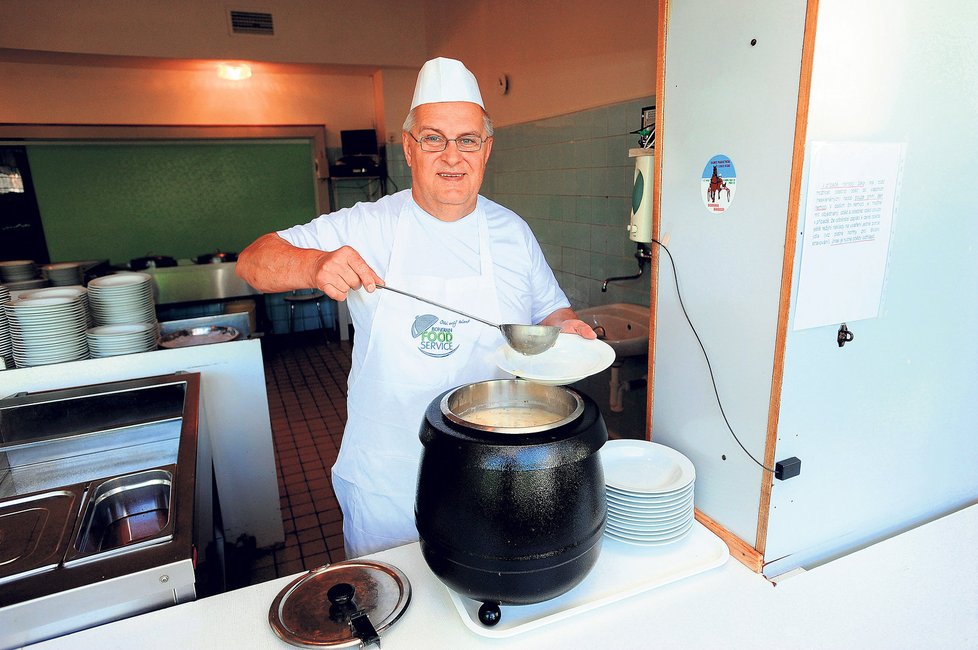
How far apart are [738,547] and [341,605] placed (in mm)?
852

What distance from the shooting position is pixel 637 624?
43.1 inches

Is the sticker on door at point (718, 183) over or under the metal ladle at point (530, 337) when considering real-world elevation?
over

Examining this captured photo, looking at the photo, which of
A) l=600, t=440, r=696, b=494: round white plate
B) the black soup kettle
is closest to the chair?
l=600, t=440, r=696, b=494: round white plate

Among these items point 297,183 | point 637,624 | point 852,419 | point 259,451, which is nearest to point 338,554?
point 259,451

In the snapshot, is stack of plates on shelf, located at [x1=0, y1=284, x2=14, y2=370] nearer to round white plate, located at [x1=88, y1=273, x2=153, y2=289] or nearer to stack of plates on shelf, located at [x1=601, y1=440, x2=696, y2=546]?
round white plate, located at [x1=88, y1=273, x2=153, y2=289]

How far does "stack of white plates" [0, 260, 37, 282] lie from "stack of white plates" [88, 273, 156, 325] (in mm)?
3032

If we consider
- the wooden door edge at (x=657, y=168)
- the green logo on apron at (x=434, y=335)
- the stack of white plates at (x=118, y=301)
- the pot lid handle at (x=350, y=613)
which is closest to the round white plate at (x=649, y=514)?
the wooden door edge at (x=657, y=168)

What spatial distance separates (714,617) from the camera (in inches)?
43.8

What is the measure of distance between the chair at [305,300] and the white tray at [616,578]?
5368 millimetres

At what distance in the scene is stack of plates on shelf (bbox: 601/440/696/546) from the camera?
4.09ft

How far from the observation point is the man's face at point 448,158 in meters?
1.67

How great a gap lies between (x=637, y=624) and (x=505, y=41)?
15.0ft

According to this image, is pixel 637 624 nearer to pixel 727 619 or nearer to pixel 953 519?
pixel 727 619

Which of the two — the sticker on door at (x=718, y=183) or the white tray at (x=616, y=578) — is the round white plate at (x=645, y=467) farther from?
the sticker on door at (x=718, y=183)
